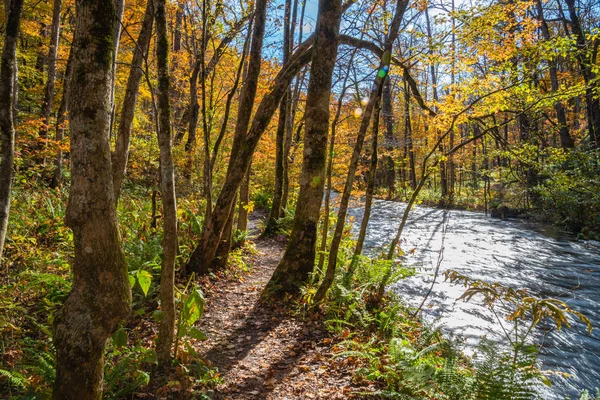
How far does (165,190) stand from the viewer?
3090 mm

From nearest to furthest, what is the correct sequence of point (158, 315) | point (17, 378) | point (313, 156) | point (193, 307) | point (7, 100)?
point (17, 378), point (158, 315), point (193, 307), point (7, 100), point (313, 156)

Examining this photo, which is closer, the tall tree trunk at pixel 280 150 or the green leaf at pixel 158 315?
the green leaf at pixel 158 315

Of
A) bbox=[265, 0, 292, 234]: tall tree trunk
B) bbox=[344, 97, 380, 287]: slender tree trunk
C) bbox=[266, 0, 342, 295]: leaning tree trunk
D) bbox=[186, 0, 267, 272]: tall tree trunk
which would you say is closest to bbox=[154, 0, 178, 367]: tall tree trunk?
bbox=[266, 0, 342, 295]: leaning tree trunk

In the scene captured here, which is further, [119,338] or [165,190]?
[165,190]

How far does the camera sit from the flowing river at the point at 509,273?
4945mm

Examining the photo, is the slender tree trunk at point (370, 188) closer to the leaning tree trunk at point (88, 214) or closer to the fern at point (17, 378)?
the leaning tree trunk at point (88, 214)

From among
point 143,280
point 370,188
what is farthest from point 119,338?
point 370,188

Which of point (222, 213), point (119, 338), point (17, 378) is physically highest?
point (222, 213)

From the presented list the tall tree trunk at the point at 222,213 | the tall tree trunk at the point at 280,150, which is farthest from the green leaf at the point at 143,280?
the tall tree trunk at the point at 280,150

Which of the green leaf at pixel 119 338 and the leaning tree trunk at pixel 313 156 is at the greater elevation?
the leaning tree trunk at pixel 313 156

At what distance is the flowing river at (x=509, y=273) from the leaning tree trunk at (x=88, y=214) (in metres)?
3.61

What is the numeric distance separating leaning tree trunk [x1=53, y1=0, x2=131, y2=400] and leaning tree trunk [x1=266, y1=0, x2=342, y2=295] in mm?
3216

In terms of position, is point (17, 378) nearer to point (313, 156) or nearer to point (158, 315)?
point (158, 315)

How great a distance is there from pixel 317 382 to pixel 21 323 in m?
3.55
